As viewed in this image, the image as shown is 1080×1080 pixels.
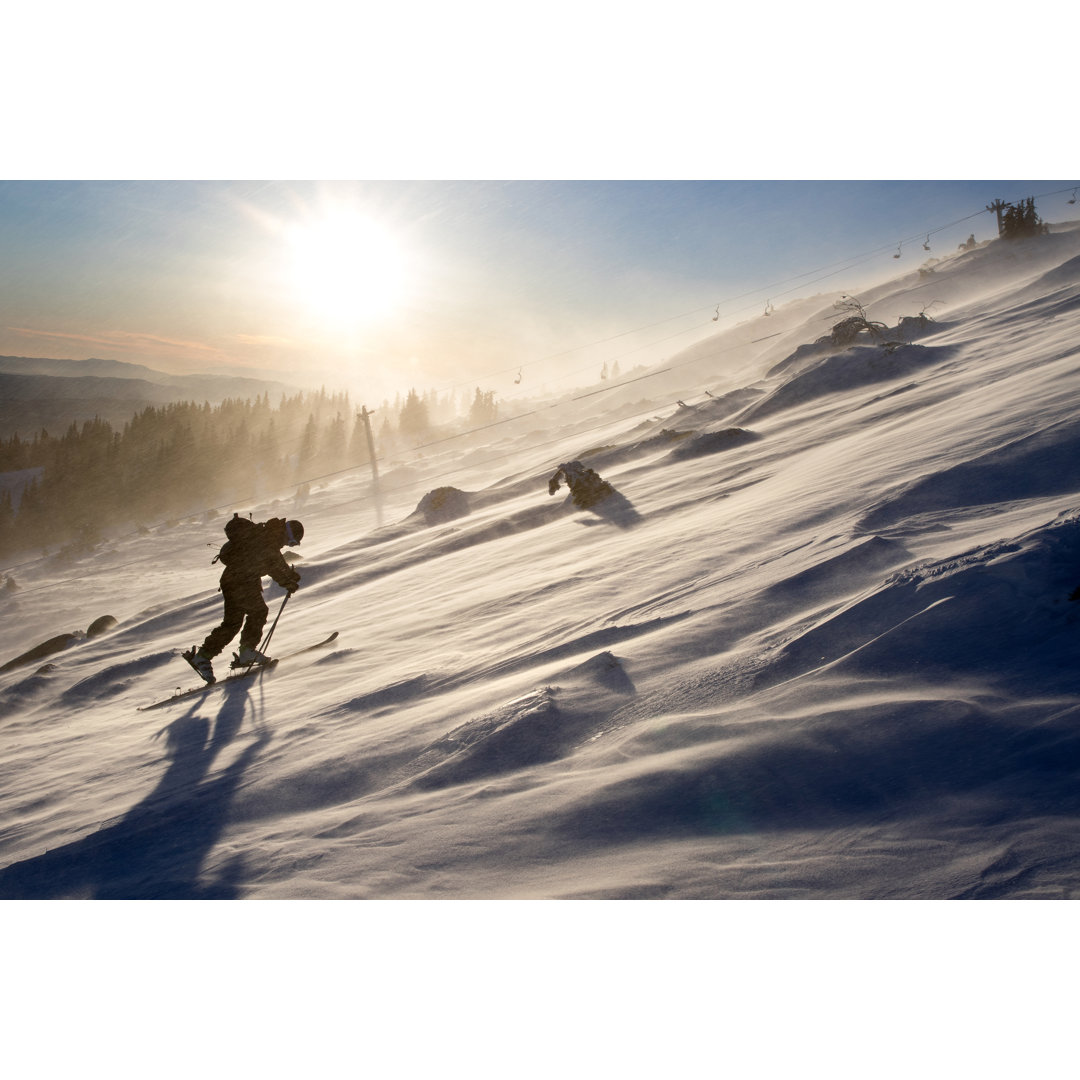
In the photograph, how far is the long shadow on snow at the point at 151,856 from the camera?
2998 millimetres

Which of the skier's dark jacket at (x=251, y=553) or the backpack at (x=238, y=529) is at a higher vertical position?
the backpack at (x=238, y=529)

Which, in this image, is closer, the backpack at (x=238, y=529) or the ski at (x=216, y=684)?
the ski at (x=216, y=684)

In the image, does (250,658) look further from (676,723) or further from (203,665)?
(676,723)

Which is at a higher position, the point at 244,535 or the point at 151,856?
the point at 244,535

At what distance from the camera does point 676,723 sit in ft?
10.3

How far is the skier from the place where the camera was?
6.10 m

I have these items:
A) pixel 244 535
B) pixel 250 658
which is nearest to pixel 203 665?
pixel 250 658

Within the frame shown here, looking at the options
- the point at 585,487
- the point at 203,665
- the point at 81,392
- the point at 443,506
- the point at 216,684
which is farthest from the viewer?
the point at 81,392

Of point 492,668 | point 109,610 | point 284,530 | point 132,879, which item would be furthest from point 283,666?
point 109,610

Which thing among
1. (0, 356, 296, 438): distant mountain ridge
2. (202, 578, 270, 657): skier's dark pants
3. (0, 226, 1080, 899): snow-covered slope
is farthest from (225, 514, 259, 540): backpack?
(0, 356, 296, 438): distant mountain ridge

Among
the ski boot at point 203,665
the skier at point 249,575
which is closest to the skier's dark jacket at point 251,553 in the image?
the skier at point 249,575

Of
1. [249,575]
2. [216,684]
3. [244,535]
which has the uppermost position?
[244,535]

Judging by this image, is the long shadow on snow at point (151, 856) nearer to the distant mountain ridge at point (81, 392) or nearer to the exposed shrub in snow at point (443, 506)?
the exposed shrub in snow at point (443, 506)

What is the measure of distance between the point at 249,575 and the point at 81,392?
→ 94904 mm
